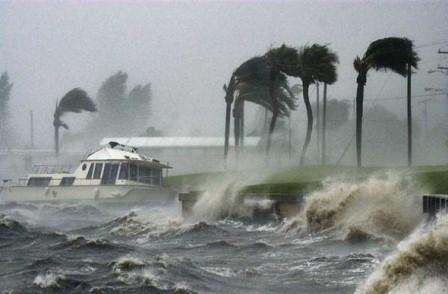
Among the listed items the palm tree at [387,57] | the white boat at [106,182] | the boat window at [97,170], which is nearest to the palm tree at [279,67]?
the palm tree at [387,57]

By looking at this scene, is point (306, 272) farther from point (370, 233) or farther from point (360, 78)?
point (360, 78)

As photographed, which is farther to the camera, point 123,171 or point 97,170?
point 97,170

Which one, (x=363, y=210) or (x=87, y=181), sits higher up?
(x=363, y=210)

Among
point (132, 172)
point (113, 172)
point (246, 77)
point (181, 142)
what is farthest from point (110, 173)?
point (181, 142)

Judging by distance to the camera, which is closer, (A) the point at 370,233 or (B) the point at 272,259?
(B) the point at 272,259

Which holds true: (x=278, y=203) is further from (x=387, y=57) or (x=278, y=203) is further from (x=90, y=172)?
(x=90, y=172)

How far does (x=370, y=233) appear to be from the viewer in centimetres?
2417

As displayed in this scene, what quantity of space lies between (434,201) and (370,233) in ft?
9.88

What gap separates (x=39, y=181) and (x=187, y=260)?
3370cm

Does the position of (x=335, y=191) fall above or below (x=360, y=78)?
below

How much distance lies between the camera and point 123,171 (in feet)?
163

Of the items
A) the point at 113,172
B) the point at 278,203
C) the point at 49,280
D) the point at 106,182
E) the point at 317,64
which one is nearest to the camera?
Answer: the point at 49,280

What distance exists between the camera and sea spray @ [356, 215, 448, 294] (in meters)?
13.7

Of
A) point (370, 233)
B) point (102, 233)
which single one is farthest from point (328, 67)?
point (370, 233)
